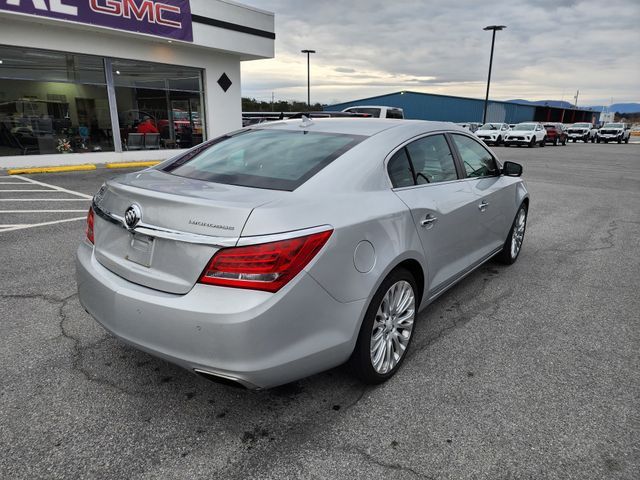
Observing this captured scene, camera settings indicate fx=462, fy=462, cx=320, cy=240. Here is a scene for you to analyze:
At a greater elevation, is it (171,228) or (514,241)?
(171,228)

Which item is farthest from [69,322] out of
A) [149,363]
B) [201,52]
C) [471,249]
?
[201,52]

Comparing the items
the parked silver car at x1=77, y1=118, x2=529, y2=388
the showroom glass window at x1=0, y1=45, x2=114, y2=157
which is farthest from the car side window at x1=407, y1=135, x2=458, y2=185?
the showroom glass window at x1=0, y1=45, x2=114, y2=157

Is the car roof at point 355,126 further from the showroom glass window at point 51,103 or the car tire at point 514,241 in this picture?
the showroom glass window at point 51,103

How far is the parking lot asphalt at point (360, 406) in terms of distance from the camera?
2.21m

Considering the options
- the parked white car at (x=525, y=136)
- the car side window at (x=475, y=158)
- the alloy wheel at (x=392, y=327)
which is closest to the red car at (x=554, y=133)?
the parked white car at (x=525, y=136)

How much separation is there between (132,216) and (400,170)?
5.46 feet

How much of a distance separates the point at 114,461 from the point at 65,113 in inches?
547

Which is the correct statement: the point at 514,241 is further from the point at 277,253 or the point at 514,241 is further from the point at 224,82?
the point at 224,82

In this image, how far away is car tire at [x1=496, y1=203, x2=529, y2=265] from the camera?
4.94 m

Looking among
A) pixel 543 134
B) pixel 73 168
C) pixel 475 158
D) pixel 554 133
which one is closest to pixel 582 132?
pixel 554 133

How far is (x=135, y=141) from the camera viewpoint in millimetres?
15289

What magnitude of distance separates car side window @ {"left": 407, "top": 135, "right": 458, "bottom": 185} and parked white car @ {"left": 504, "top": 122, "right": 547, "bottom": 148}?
2865 cm

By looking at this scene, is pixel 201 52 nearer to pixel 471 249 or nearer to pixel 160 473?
pixel 471 249

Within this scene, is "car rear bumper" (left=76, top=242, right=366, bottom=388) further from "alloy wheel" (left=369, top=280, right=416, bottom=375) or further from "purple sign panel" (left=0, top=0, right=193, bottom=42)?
"purple sign panel" (left=0, top=0, right=193, bottom=42)
